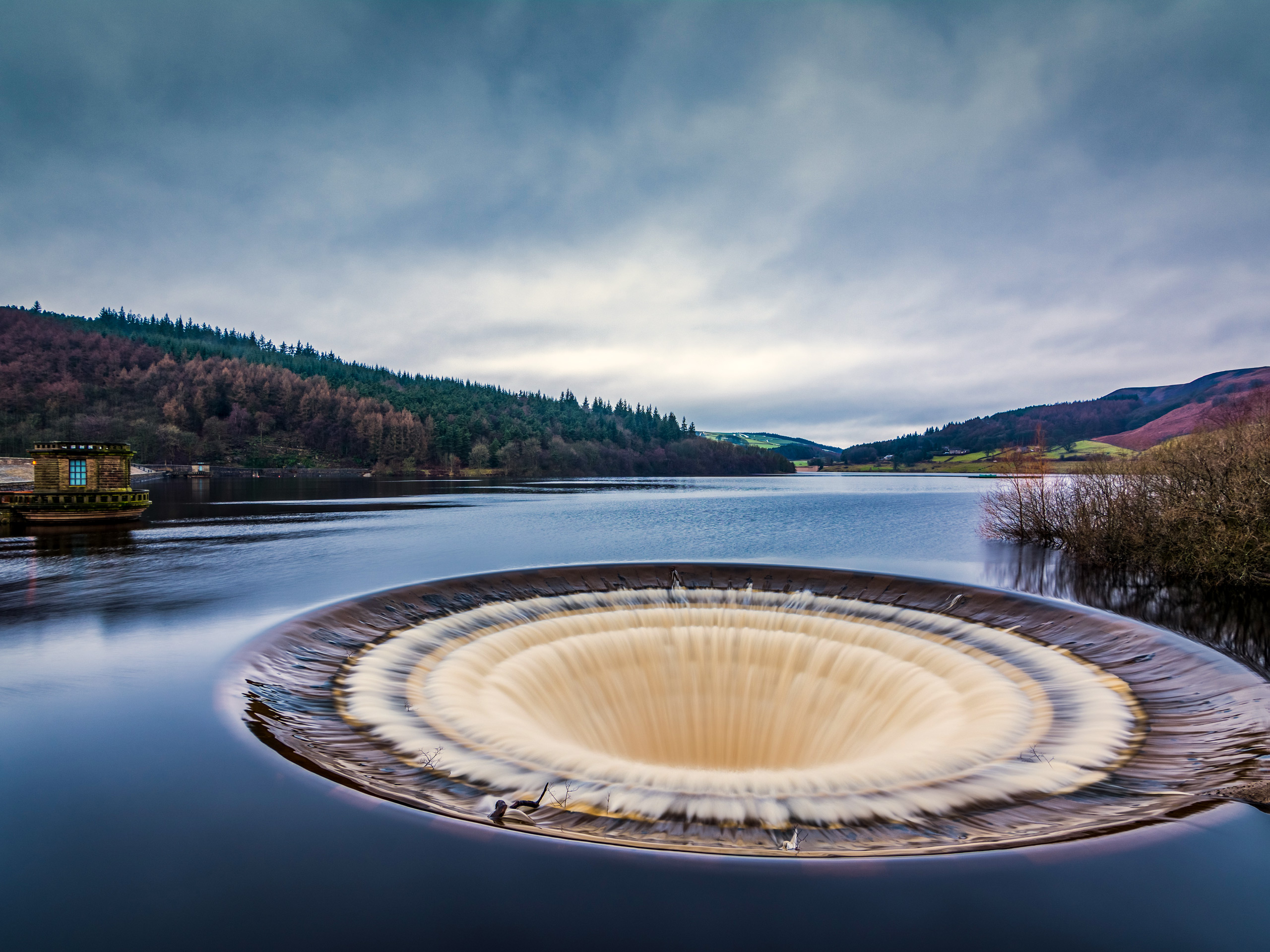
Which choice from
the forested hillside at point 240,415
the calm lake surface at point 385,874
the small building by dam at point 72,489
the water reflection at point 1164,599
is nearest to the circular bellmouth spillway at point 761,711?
the calm lake surface at point 385,874

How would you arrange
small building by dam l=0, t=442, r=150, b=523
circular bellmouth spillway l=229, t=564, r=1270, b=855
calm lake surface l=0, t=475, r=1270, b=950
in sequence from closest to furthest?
calm lake surface l=0, t=475, r=1270, b=950 < circular bellmouth spillway l=229, t=564, r=1270, b=855 < small building by dam l=0, t=442, r=150, b=523

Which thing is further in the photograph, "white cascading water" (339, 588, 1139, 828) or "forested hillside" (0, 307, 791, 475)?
"forested hillside" (0, 307, 791, 475)

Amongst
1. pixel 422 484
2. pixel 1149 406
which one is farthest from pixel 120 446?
pixel 1149 406

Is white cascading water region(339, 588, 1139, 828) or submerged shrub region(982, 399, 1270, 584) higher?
submerged shrub region(982, 399, 1270, 584)

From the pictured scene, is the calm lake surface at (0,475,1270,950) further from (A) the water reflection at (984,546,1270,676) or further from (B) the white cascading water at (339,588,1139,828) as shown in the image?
(A) the water reflection at (984,546,1270,676)

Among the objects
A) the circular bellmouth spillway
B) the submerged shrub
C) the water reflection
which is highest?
the submerged shrub

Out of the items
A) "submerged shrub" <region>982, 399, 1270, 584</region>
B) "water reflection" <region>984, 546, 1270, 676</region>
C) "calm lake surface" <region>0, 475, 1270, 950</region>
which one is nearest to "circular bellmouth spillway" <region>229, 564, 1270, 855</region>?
"calm lake surface" <region>0, 475, 1270, 950</region>

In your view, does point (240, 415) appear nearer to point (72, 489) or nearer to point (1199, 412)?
point (72, 489)

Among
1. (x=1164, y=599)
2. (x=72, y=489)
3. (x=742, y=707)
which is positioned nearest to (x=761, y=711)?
(x=742, y=707)
